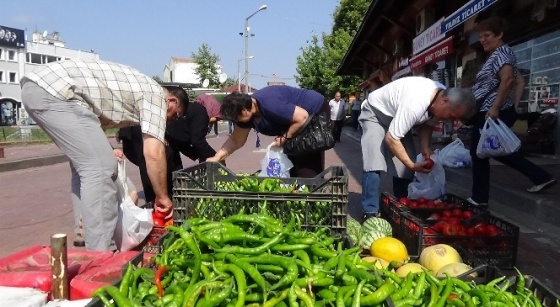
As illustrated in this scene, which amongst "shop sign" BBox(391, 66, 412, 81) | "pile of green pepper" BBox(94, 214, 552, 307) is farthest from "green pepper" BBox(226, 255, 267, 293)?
"shop sign" BBox(391, 66, 412, 81)

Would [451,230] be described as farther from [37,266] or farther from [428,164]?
[37,266]

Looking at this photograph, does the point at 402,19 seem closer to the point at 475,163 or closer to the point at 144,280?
the point at 475,163

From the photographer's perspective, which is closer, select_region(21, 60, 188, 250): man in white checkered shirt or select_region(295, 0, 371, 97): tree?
select_region(21, 60, 188, 250): man in white checkered shirt

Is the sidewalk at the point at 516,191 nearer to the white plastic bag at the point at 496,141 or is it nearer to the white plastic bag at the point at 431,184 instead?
the white plastic bag at the point at 496,141

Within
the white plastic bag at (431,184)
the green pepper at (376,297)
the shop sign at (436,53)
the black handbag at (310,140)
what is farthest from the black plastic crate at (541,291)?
the shop sign at (436,53)

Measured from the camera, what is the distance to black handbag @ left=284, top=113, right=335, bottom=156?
4547 mm

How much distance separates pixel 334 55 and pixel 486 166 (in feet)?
128

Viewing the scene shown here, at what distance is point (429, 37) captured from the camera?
457 inches

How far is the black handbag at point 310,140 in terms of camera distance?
4.55m

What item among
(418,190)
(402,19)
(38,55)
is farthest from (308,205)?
(38,55)

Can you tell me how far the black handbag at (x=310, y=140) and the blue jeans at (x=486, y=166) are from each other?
2.05m

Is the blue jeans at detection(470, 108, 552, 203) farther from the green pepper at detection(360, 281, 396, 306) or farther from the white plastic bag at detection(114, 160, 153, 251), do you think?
the green pepper at detection(360, 281, 396, 306)

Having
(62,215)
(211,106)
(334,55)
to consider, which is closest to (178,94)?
(211,106)

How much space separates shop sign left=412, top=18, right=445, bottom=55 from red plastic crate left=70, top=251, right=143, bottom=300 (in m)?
8.78
